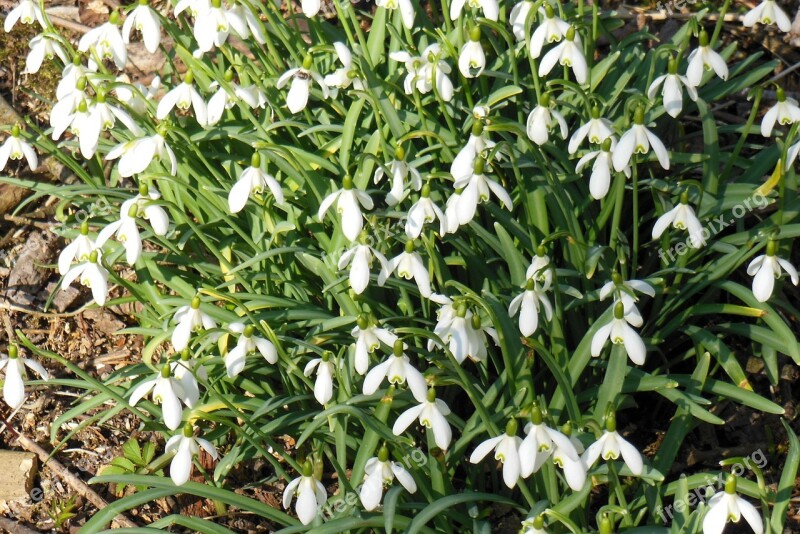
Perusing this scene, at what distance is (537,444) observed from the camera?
6.44 feet

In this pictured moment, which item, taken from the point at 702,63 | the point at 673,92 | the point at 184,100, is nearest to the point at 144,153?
the point at 184,100

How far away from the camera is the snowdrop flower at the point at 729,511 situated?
6.24 ft

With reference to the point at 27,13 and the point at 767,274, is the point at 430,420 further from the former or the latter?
the point at 27,13

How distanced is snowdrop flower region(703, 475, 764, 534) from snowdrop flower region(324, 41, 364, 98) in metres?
1.43

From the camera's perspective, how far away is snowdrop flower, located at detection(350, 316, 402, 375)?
7.23 ft

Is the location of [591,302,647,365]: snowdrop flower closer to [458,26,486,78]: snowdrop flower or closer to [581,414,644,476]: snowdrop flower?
[581,414,644,476]: snowdrop flower

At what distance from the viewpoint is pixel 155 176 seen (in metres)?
2.55

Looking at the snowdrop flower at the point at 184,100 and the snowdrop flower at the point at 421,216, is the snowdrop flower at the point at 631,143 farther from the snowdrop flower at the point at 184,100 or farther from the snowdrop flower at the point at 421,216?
the snowdrop flower at the point at 184,100

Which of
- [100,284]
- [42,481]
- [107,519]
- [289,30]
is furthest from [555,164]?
[42,481]

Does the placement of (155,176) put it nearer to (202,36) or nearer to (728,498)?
(202,36)

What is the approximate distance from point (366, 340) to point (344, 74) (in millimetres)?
839

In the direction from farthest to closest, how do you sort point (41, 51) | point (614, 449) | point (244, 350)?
1. point (41, 51)
2. point (244, 350)
3. point (614, 449)

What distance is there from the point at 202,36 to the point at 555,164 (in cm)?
110

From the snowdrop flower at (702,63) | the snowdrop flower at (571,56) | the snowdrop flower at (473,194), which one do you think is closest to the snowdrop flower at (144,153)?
the snowdrop flower at (473,194)
